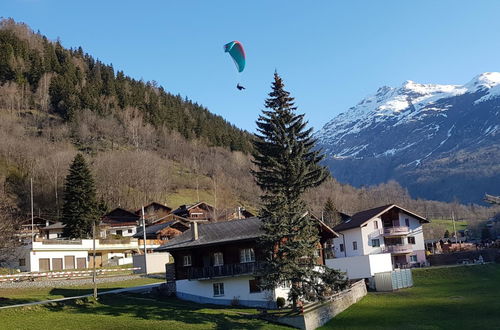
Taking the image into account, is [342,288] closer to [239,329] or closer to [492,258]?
[239,329]

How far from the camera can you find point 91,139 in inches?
5773

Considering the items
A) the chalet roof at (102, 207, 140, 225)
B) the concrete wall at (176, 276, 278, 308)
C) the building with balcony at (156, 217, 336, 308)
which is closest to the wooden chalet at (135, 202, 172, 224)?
the chalet roof at (102, 207, 140, 225)

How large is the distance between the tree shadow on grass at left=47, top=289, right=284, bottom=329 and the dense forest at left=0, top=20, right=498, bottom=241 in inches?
2939

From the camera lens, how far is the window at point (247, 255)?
4159 cm

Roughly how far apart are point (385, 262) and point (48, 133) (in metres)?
113

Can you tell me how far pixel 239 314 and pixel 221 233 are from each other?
952cm

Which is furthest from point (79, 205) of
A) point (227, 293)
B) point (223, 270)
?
point (223, 270)

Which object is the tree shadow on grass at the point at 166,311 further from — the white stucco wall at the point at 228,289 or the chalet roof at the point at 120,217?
the chalet roof at the point at 120,217

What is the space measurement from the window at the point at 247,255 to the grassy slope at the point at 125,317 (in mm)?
5318

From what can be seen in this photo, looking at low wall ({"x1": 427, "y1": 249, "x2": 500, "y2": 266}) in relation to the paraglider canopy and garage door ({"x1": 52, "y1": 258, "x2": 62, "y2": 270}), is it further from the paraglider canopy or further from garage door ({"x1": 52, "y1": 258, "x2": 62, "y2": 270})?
garage door ({"x1": 52, "y1": 258, "x2": 62, "y2": 270})

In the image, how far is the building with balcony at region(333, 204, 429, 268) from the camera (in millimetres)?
68000

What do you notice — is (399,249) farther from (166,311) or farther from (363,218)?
(166,311)

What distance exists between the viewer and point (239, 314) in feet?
115

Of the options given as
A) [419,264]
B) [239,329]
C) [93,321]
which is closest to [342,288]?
[239,329]
